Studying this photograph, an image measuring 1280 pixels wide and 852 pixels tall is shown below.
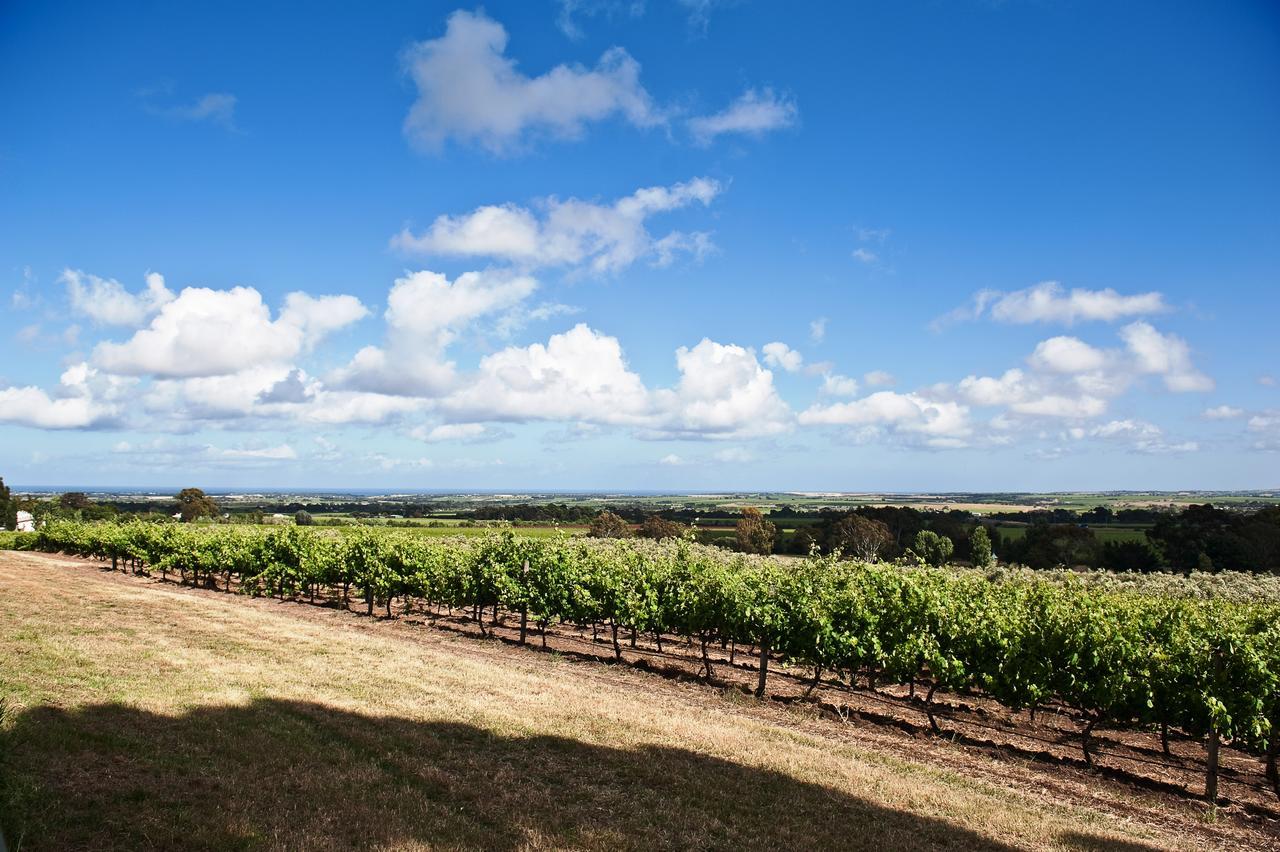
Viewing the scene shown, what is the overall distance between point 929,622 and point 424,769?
11.4 meters

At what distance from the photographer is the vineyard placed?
1236 centimetres

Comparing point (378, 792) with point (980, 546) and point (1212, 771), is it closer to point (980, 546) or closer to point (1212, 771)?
point (1212, 771)

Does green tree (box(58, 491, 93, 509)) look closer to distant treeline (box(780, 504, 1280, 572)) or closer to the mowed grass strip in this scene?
distant treeline (box(780, 504, 1280, 572))

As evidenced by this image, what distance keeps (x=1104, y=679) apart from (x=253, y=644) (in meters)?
18.9

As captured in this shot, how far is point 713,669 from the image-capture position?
2064cm

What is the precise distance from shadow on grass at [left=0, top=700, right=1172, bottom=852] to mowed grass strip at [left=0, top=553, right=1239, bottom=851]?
0.11ft

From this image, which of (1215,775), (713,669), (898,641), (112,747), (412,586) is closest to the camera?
(112,747)

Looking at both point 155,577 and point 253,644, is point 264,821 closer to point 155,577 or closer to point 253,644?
point 253,644

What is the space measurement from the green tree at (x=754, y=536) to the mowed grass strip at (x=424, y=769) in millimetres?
58177

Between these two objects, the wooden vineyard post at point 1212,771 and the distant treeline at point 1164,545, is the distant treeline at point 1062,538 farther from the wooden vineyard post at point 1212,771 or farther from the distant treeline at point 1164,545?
the wooden vineyard post at point 1212,771

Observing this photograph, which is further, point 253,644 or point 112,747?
point 253,644

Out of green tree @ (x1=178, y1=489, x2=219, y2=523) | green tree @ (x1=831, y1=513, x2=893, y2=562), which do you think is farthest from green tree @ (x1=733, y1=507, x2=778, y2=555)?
green tree @ (x1=178, y1=489, x2=219, y2=523)

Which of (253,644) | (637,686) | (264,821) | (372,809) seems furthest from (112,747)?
(637,686)

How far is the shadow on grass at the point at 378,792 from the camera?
21.8 ft
